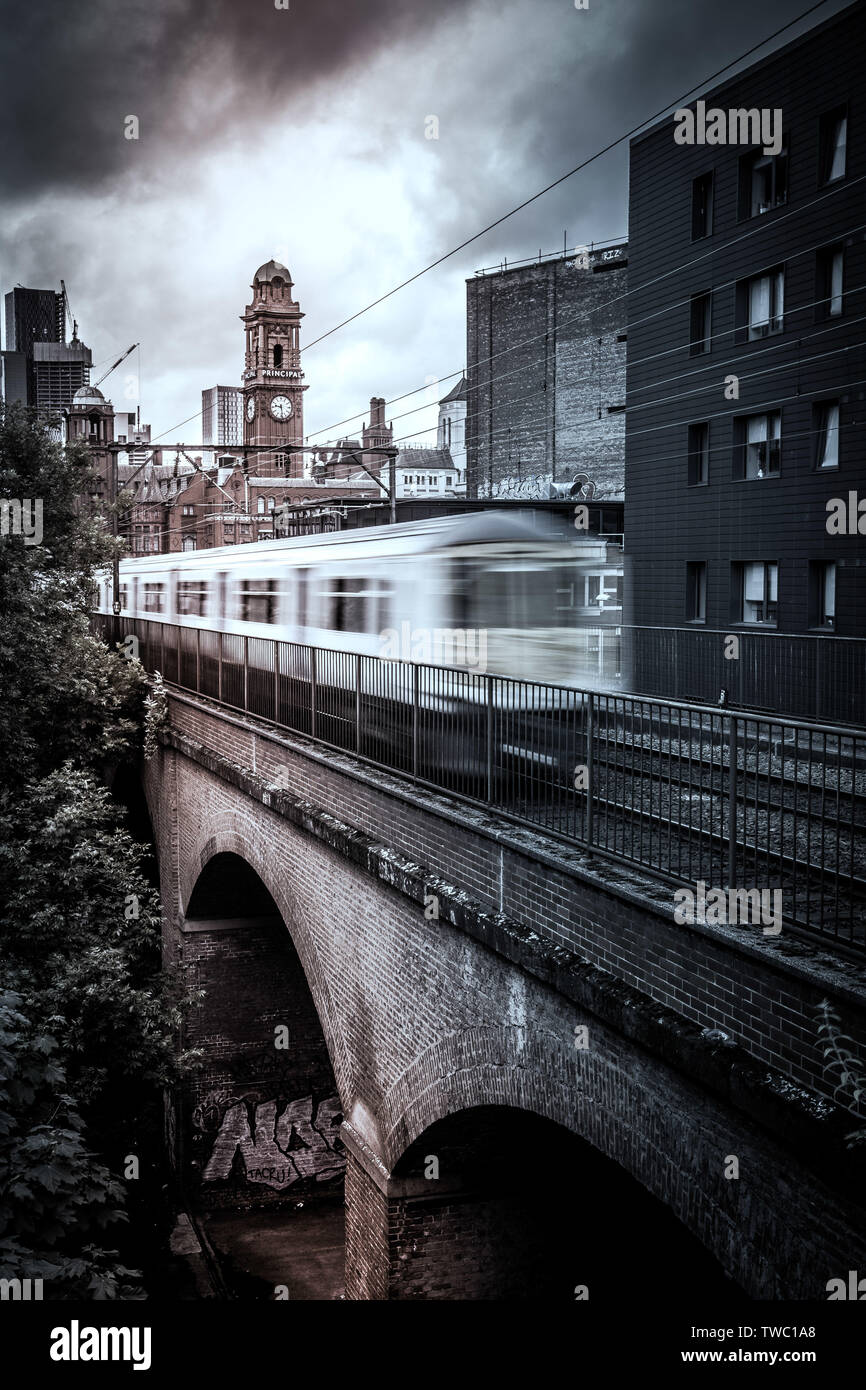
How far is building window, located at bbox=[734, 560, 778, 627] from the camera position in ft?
75.7

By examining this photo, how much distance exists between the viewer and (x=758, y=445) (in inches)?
934

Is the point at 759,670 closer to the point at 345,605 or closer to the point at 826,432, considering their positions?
the point at 826,432

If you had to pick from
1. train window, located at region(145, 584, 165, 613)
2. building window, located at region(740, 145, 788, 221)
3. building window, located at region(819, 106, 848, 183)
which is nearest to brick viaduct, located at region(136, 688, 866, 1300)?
train window, located at region(145, 584, 165, 613)

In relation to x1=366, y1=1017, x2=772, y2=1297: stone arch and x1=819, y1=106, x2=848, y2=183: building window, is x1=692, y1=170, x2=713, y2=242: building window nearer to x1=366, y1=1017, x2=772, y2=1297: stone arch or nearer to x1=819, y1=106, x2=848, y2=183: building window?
x1=819, y1=106, x2=848, y2=183: building window

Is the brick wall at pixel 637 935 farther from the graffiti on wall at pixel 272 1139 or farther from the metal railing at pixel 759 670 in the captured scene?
the graffiti on wall at pixel 272 1139

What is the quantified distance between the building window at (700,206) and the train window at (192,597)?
12.9m

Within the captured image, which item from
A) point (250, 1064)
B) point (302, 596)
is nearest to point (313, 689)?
point (302, 596)

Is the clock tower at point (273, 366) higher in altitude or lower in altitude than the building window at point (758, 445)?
higher

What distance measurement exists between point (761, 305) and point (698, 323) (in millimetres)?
1977

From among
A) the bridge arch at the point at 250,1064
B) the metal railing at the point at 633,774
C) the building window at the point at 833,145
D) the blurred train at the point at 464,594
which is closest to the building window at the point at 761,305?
the building window at the point at 833,145

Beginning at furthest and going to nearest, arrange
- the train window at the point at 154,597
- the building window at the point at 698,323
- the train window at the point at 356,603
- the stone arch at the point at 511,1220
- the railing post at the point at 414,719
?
the train window at the point at 154,597, the building window at the point at 698,323, the train window at the point at 356,603, the stone arch at the point at 511,1220, the railing post at the point at 414,719

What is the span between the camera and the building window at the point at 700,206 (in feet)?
82.2

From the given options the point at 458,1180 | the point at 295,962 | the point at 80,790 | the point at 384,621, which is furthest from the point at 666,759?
the point at 295,962
